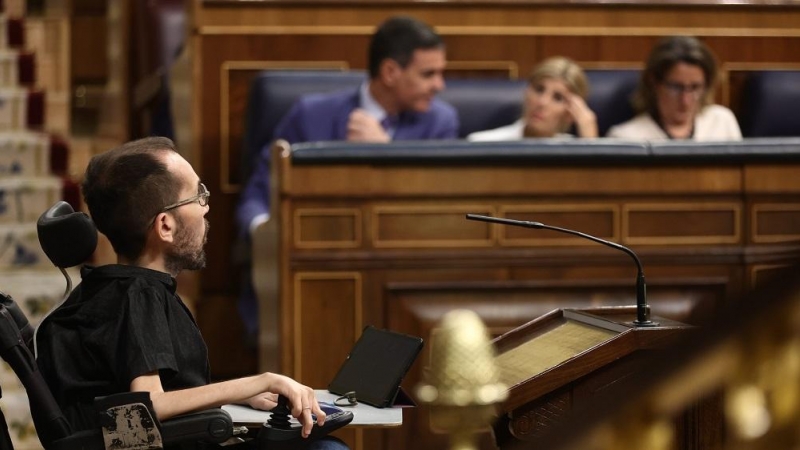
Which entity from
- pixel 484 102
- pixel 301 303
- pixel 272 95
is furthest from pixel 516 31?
pixel 301 303

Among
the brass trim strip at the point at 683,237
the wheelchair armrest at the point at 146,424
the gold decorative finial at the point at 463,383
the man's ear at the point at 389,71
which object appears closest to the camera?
the gold decorative finial at the point at 463,383

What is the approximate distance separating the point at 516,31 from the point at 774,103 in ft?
Answer: 2.19

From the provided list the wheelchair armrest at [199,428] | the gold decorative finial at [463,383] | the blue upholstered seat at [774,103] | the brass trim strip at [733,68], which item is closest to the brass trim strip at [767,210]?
the blue upholstered seat at [774,103]

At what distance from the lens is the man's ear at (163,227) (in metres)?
1.52

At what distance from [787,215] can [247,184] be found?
116 centimetres

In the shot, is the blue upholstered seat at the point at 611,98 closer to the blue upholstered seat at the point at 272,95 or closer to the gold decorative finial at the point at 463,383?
the blue upholstered seat at the point at 272,95

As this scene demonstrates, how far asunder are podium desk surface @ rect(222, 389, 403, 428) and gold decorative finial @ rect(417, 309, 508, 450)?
1.46 ft

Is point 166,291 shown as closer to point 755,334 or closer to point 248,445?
point 248,445

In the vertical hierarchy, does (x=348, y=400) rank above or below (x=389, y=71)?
below

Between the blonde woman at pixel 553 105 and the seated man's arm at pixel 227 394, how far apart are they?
174 cm

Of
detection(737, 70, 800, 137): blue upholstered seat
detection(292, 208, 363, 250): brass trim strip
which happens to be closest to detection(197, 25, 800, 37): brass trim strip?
detection(737, 70, 800, 137): blue upholstered seat

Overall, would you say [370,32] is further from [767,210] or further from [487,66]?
[767,210]

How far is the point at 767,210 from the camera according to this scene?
263 cm

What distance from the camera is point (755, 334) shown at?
0.76 meters
